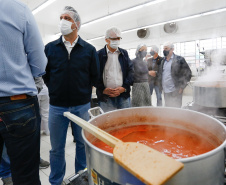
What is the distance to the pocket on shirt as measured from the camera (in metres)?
0.85

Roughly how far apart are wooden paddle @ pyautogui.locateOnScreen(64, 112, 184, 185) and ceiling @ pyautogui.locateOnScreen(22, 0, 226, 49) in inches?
193

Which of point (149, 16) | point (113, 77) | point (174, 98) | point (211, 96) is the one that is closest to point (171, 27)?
point (149, 16)

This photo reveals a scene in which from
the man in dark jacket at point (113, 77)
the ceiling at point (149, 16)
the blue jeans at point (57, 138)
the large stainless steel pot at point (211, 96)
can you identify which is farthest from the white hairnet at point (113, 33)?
the ceiling at point (149, 16)

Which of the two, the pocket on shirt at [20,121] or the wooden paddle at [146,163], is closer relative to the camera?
the wooden paddle at [146,163]

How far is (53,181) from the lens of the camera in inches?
51.6

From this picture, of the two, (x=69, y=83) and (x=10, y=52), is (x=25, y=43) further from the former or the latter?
(x=69, y=83)

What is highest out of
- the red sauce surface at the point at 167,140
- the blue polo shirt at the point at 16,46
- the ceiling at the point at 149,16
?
the ceiling at the point at 149,16

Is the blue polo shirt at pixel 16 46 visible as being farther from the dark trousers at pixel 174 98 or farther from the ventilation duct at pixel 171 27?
the ventilation duct at pixel 171 27

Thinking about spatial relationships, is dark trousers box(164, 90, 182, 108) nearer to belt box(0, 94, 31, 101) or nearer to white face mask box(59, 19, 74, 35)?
white face mask box(59, 19, 74, 35)

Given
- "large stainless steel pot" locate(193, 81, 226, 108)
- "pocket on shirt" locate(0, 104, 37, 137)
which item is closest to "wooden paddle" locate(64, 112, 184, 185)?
"pocket on shirt" locate(0, 104, 37, 137)

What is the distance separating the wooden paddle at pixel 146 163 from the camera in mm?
328

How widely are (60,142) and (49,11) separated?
21.9 feet

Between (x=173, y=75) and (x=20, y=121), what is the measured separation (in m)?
2.39

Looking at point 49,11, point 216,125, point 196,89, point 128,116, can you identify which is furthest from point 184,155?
point 49,11
